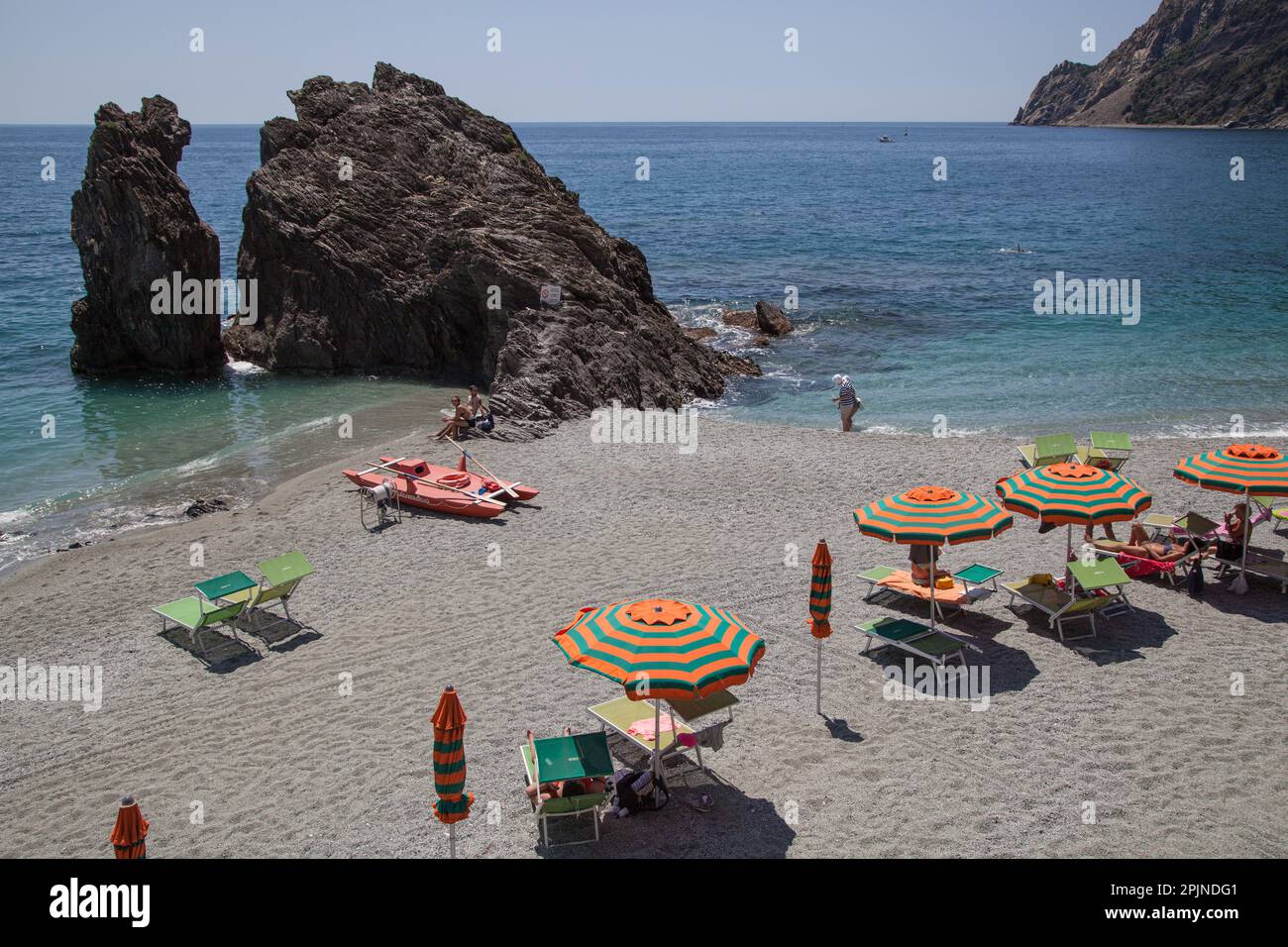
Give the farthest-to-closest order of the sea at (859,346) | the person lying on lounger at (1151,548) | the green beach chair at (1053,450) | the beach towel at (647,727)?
1. the sea at (859,346)
2. the green beach chair at (1053,450)
3. the person lying on lounger at (1151,548)
4. the beach towel at (647,727)

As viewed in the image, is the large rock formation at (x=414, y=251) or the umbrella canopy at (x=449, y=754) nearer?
the umbrella canopy at (x=449, y=754)

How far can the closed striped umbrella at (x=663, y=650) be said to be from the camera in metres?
9.08

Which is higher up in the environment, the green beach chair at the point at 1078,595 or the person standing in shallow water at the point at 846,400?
the person standing in shallow water at the point at 846,400

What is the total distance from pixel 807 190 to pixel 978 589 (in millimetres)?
97102

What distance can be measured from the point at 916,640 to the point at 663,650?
15.4 feet

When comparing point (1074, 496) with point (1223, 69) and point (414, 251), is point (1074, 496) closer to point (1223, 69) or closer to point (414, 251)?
point (414, 251)

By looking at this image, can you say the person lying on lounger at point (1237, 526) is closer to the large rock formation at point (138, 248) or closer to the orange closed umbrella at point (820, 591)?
the orange closed umbrella at point (820, 591)

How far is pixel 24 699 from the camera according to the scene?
13.0 meters

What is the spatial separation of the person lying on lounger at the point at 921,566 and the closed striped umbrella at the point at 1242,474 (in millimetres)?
3616

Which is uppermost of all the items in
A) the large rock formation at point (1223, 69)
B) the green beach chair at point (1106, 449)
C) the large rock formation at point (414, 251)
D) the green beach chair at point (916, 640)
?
the large rock formation at point (1223, 69)

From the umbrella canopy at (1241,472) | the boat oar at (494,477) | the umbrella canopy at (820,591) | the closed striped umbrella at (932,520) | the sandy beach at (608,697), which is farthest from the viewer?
the boat oar at (494,477)

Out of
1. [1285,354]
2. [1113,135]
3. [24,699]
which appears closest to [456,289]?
[24,699]

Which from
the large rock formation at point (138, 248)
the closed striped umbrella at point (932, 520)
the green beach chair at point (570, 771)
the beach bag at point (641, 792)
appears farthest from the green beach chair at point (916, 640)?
the large rock formation at point (138, 248)
